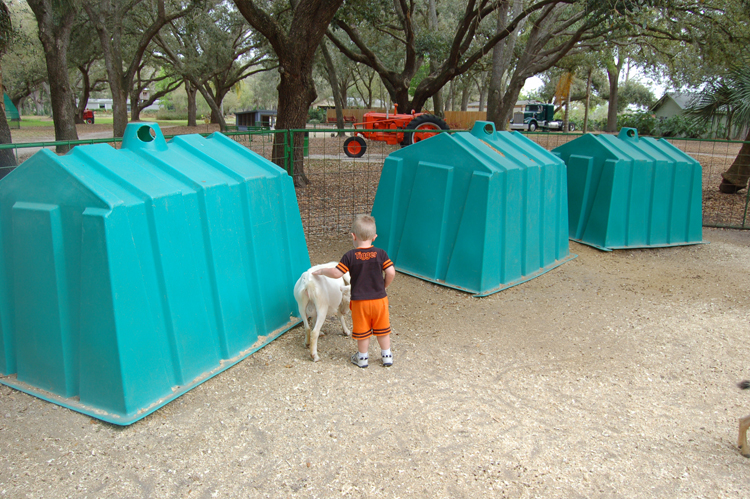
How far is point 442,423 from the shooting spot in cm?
303

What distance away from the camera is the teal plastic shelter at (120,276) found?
9.20ft

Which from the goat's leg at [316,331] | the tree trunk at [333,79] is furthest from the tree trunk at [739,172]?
the tree trunk at [333,79]

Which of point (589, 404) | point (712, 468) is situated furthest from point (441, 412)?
point (712, 468)

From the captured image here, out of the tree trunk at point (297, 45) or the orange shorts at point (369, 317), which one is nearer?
the orange shorts at point (369, 317)

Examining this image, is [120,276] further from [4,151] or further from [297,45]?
[297,45]

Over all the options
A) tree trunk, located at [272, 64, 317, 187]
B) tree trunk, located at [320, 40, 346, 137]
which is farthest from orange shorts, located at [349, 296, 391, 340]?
tree trunk, located at [320, 40, 346, 137]

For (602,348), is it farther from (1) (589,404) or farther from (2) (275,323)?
(2) (275,323)

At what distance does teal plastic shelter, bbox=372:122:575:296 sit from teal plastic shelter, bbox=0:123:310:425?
2.31 metres

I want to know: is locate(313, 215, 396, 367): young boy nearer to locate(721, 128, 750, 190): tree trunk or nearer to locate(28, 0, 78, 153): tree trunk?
locate(721, 128, 750, 190): tree trunk

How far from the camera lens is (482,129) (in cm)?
593

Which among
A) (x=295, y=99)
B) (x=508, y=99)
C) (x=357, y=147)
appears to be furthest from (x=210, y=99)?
(x=295, y=99)

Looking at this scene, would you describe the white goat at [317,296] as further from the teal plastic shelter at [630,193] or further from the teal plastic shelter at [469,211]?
the teal plastic shelter at [630,193]

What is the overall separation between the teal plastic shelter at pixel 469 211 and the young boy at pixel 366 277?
1.80m

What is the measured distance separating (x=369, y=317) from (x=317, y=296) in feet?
1.32
